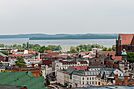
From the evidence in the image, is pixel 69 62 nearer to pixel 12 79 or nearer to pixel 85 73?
pixel 85 73

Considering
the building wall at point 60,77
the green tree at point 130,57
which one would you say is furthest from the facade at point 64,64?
the green tree at point 130,57

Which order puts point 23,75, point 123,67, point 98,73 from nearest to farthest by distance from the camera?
point 23,75, point 98,73, point 123,67

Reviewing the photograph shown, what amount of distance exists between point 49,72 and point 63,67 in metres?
2.25

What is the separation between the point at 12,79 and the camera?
66.5ft

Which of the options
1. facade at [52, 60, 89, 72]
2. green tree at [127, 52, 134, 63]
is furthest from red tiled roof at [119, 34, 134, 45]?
facade at [52, 60, 89, 72]

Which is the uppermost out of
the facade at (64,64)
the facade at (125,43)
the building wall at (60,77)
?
the facade at (125,43)

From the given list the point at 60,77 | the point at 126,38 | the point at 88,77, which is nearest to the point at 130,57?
→ the point at 60,77

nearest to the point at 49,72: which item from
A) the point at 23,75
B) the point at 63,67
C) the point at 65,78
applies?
the point at 63,67

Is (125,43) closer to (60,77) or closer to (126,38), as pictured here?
(126,38)

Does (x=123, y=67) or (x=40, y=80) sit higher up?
(x=40, y=80)

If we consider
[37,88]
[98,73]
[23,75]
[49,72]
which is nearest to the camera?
[37,88]

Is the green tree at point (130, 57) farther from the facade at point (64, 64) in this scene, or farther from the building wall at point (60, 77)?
the building wall at point (60, 77)

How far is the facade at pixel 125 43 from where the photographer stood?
262 ft

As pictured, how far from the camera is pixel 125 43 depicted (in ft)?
267
